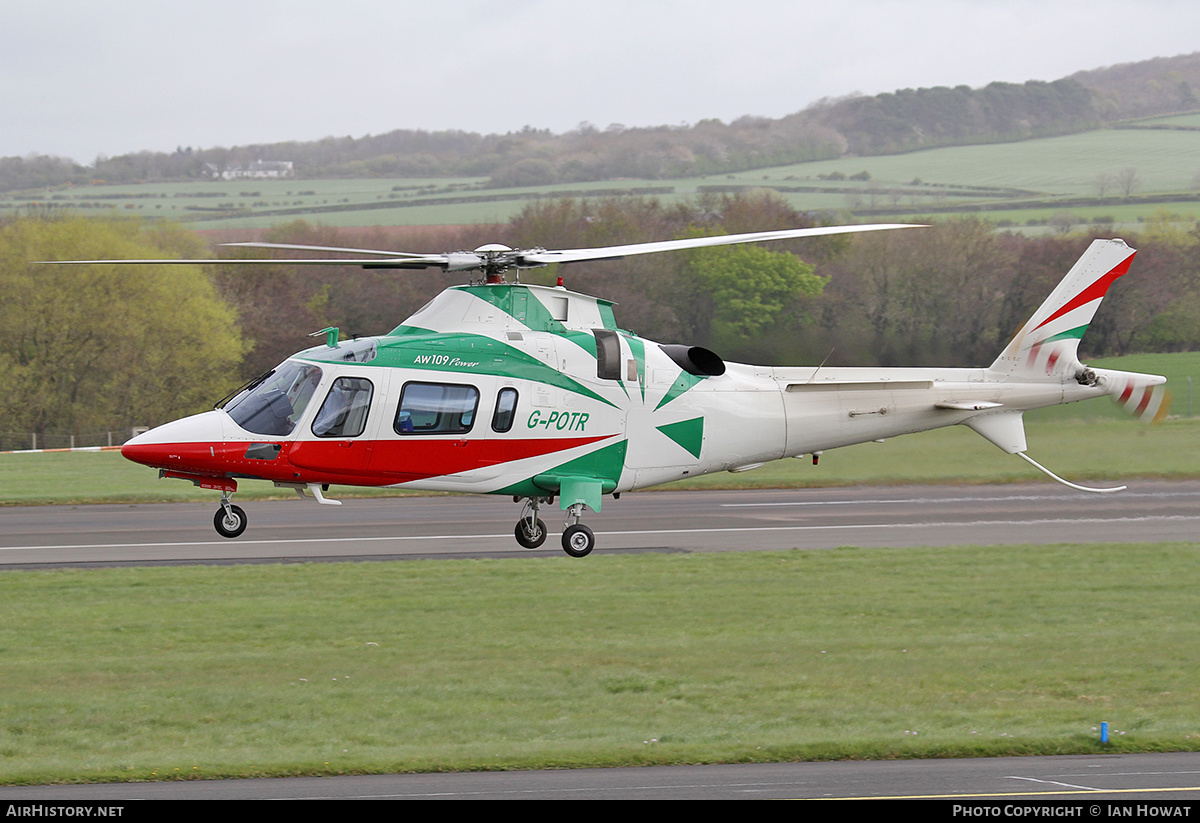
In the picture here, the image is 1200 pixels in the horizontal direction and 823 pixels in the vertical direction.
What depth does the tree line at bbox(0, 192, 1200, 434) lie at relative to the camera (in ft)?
136

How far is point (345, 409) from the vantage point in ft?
53.5

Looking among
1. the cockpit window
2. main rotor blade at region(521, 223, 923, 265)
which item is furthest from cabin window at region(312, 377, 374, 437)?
main rotor blade at region(521, 223, 923, 265)

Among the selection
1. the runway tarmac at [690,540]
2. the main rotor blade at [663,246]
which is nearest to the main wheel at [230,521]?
the main rotor blade at [663,246]

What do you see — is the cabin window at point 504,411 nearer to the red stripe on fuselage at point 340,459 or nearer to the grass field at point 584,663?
the red stripe on fuselage at point 340,459

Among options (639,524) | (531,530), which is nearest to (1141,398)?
(531,530)

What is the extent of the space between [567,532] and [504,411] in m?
1.73

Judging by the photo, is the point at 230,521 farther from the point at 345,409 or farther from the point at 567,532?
the point at 567,532

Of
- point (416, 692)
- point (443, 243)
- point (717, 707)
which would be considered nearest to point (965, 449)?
point (717, 707)

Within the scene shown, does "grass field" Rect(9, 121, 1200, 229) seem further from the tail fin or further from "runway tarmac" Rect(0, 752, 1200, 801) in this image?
the tail fin

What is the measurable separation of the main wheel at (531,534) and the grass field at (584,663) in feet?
24.6

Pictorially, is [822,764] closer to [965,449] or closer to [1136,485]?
[965,449]

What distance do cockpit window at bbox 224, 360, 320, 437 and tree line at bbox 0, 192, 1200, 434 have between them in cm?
1585

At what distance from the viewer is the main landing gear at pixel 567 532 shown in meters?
16.7

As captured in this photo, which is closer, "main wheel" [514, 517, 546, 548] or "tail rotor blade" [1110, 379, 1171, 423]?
"main wheel" [514, 517, 546, 548]
